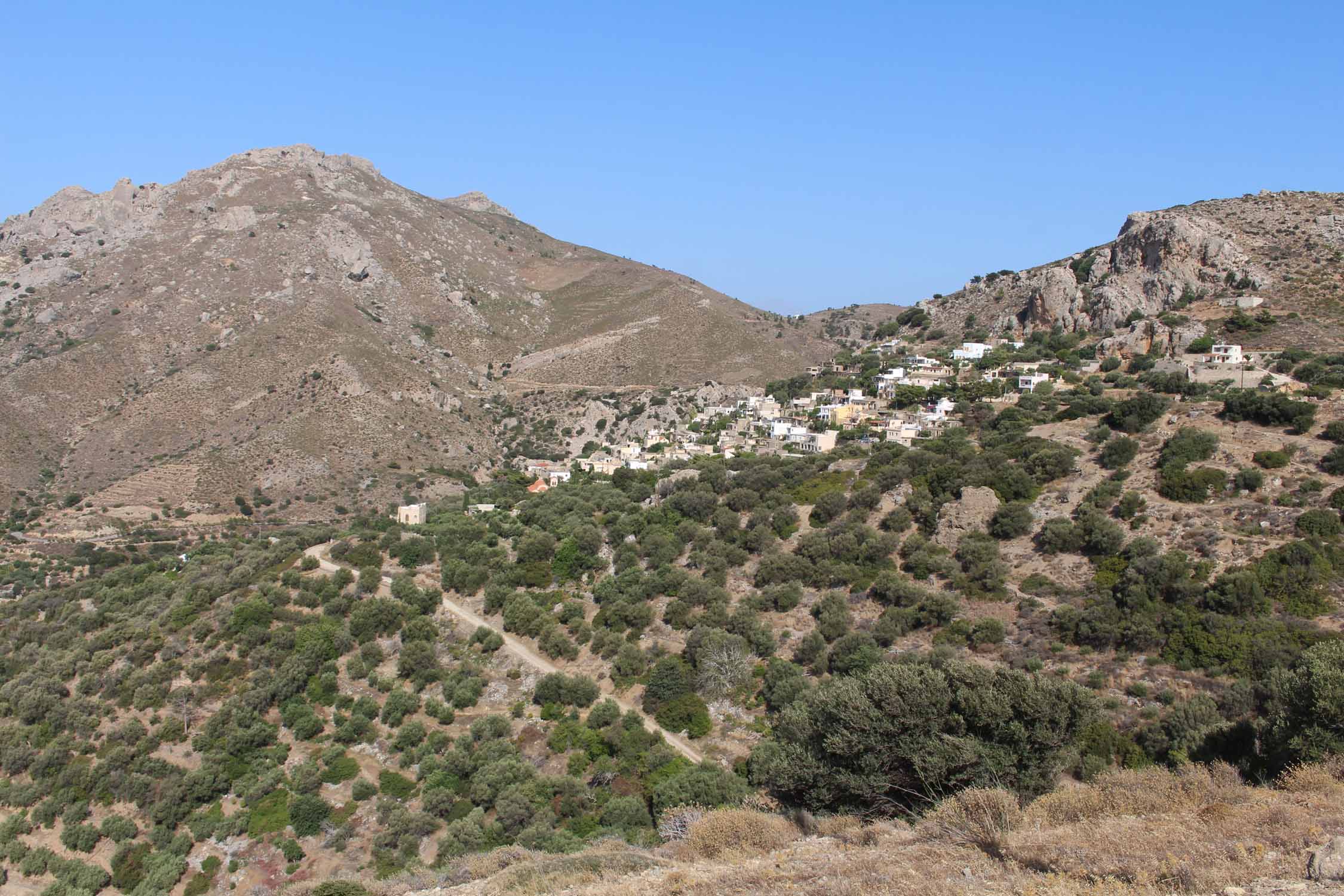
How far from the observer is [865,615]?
1134 inches

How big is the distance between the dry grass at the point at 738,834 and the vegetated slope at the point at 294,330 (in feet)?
167

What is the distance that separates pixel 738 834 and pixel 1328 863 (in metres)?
7.53

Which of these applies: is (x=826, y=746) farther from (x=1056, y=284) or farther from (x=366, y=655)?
(x=1056, y=284)

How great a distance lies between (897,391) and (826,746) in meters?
36.2

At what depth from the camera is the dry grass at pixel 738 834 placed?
1325 centimetres

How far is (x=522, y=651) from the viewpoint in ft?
101

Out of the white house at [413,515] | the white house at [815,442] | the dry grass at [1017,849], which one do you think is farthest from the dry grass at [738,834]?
the white house at [413,515]

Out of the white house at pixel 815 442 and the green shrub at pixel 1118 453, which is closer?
the green shrub at pixel 1118 453

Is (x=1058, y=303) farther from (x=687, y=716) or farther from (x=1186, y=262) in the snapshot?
(x=687, y=716)

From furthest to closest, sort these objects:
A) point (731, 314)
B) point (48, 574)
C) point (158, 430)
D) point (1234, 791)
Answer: point (731, 314) < point (158, 430) < point (48, 574) < point (1234, 791)

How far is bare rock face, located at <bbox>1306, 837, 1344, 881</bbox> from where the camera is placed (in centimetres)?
849

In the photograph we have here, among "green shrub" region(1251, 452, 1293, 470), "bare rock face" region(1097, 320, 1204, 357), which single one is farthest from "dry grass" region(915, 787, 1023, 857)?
"bare rock face" region(1097, 320, 1204, 357)

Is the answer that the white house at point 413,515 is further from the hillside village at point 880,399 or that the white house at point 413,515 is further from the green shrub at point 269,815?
the green shrub at point 269,815

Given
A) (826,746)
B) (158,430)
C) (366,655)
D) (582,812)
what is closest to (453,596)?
(366,655)
